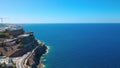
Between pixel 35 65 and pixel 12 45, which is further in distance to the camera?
pixel 12 45

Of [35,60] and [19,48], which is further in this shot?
[19,48]

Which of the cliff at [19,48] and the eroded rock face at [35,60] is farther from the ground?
the cliff at [19,48]

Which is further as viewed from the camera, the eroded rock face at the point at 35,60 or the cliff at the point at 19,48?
the cliff at the point at 19,48

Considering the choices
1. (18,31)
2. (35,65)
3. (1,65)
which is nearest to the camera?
(1,65)

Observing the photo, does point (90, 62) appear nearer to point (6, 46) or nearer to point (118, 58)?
point (118, 58)

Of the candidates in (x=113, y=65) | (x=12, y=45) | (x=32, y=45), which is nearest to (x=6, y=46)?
(x=12, y=45)

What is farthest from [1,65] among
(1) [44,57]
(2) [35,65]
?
(1) [44,57]

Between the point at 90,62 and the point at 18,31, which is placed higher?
the point at 18,31

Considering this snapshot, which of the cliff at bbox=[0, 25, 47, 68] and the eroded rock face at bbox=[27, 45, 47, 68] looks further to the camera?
the cliff at bbox=[0, 25, 47, 68]

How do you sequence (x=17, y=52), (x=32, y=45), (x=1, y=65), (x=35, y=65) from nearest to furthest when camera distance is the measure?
(x=1, y=65), (x=35, y=65), (x=17, y=52), (x=32, y=45)

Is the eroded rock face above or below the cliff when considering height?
below

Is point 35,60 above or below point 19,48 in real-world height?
below
